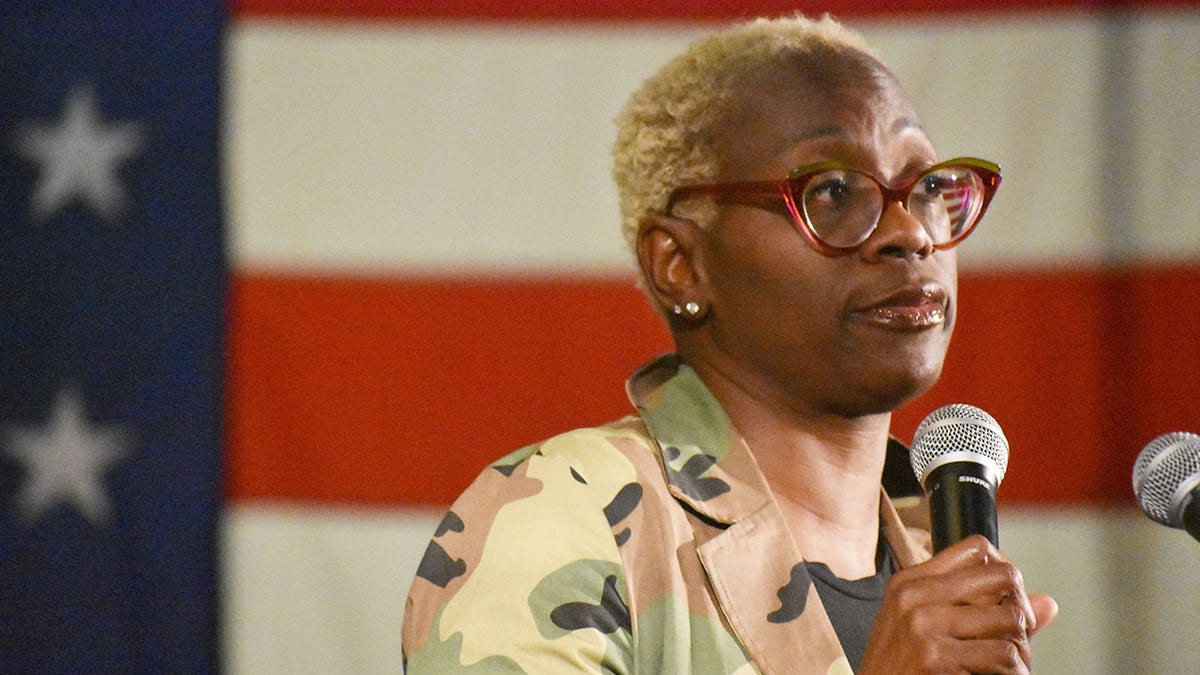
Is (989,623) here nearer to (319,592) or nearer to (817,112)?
(817,112)

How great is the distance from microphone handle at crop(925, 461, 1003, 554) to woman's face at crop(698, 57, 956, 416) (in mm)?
275

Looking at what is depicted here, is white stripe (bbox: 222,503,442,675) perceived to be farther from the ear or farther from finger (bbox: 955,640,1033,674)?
finger (bbox: 955,640,1033,674)

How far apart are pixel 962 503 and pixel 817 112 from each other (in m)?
0.51

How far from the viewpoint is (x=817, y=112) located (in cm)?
131

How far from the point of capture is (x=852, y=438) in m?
1.33

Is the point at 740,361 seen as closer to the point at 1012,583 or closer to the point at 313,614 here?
the point at 1012,583

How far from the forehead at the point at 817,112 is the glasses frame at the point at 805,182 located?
1.1 inches

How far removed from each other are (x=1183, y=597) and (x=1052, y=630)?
0.74ft

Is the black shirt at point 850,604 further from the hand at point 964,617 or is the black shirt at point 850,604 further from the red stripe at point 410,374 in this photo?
the red stripe at point 410,374

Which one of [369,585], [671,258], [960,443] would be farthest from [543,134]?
[960,443]

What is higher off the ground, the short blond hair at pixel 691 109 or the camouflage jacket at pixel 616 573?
the short blond hair at pixel 691 109

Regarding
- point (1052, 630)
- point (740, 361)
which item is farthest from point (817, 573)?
point (1052, 630)

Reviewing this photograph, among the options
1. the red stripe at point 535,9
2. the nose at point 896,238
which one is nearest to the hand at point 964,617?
the nose at point 896,238

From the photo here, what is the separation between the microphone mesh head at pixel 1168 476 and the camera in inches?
38.5
